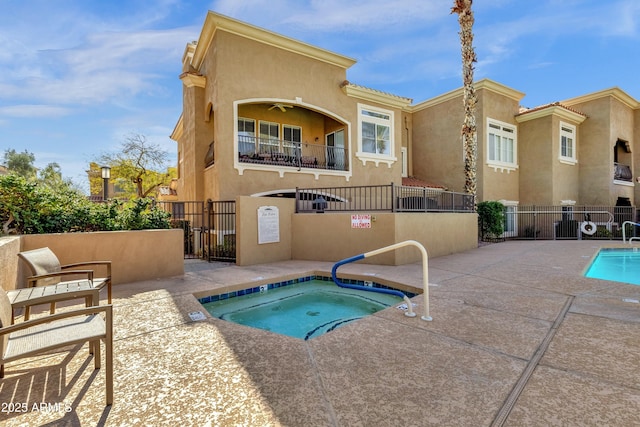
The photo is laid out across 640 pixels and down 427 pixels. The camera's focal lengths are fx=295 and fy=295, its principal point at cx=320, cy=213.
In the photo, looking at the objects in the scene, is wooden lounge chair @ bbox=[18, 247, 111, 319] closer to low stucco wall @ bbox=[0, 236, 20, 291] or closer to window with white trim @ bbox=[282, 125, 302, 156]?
low stucco wall @ bbox=[0, 236, 20, 291]

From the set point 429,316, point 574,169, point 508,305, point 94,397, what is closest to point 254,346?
point 94,397

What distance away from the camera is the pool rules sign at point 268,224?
28.8ft

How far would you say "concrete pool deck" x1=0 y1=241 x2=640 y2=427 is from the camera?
6.82 feet

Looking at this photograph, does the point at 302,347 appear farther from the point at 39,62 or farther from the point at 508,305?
the point at 39,62

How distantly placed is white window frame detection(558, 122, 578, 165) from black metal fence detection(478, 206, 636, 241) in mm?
2970

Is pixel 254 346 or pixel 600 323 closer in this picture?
pixel 254 346

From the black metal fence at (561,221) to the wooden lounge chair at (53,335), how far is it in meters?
18.1

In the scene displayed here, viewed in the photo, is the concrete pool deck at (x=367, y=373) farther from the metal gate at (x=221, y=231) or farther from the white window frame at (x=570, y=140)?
the white window frame at (x=570, y=140)

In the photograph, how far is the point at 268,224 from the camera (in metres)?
8.96

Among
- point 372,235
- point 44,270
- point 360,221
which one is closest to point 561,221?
point 372,235

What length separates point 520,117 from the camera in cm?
1797

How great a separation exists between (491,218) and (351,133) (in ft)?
25.8

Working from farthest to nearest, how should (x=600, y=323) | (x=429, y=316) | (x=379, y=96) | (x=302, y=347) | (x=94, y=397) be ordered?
1. (x=379, y=96)
2. (x=429, y=316)
3. (x=600, y=323)
4. (x=302, y=347)
5. (x=94, y=397)

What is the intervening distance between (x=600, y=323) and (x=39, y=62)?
2459 cm
